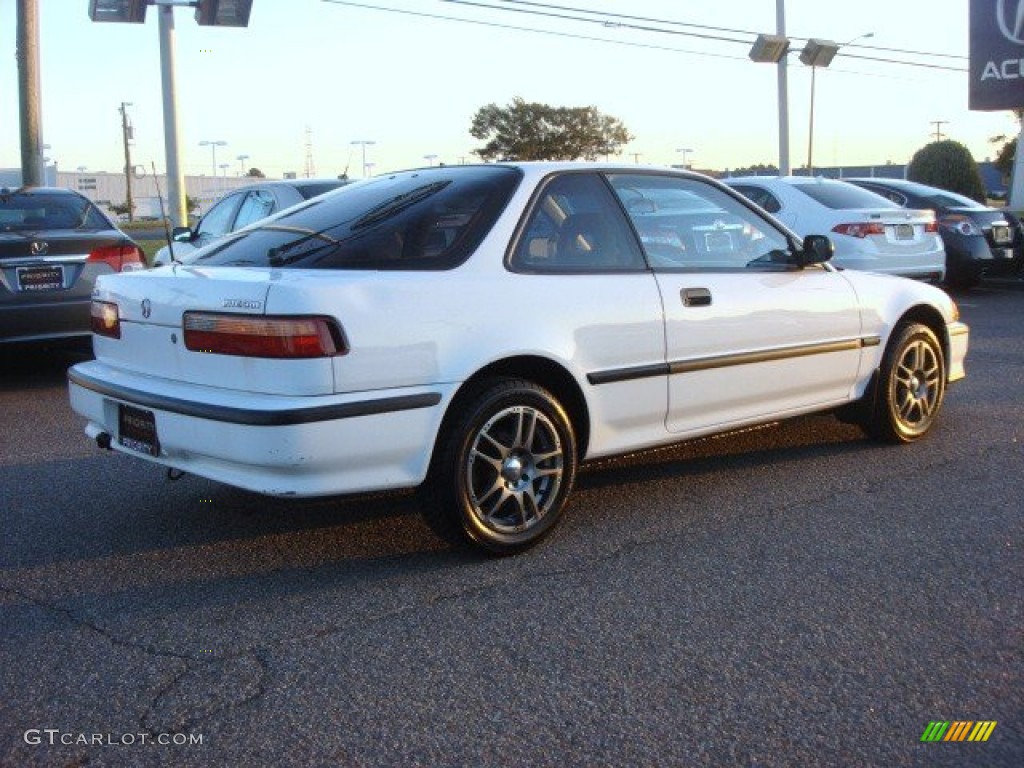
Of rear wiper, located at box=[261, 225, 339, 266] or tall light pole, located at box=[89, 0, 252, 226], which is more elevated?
tall light pole, located at box=[89, 0, 252, 226]

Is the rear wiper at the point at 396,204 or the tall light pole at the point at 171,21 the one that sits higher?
the tall light pole at the point at 171,21

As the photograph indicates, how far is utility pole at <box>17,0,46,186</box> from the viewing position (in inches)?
683

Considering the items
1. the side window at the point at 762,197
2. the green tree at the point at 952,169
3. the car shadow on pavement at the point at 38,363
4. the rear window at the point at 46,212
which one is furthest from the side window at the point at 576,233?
the green tree at the point at 952,169

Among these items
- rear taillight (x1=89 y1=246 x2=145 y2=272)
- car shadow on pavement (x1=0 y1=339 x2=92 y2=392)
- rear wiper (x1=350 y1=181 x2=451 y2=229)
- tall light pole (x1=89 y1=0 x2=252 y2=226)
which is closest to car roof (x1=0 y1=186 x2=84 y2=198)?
rear taillight (x1=89 y1=246 x2=145 y2=272)

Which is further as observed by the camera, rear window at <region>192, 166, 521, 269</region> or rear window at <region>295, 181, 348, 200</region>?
rear window at <region>295, 181, 348, 200</region>

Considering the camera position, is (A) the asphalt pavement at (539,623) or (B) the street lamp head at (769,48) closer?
(A) the asphalt pavement at (539,623)

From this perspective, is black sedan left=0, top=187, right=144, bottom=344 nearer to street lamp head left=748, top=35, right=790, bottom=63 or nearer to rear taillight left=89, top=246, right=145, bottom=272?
rear taillight left=89, top=246, right=145, bottom=272

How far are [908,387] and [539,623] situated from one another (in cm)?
317

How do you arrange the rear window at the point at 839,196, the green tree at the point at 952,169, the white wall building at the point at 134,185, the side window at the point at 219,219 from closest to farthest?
the side window at the point at 219,219 < the rear window at the point at 839,196 < the green tree at the point at 952,169 < the white wall building at the point at 134,185

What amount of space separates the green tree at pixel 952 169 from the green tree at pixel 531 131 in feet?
79.9

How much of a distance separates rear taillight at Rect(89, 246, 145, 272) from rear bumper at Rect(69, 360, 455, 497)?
14.6ft

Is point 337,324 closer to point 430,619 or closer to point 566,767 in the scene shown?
point 430,619

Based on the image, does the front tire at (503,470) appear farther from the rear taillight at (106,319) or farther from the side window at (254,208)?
the side window at (254,208)

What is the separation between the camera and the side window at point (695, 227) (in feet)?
16.3
